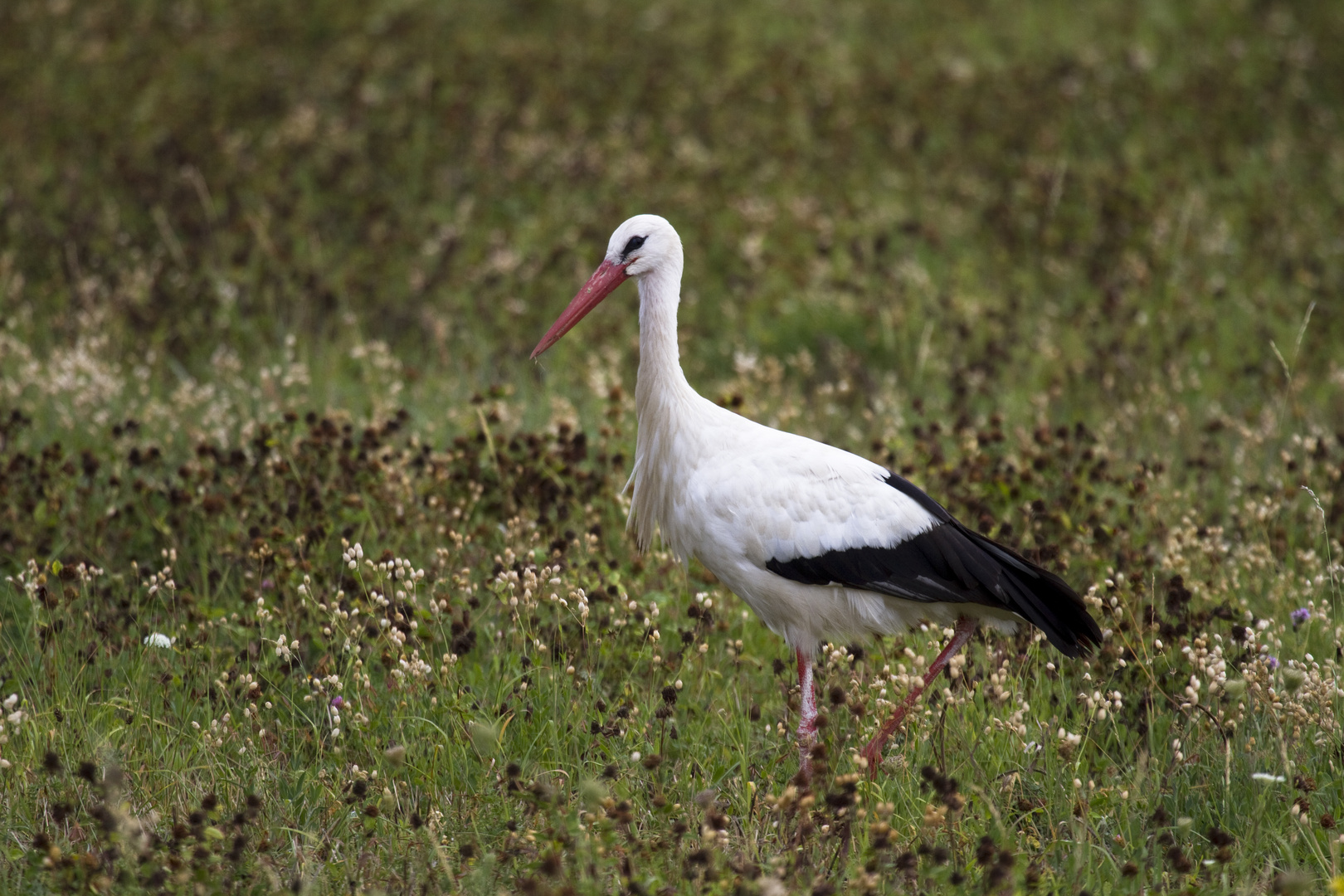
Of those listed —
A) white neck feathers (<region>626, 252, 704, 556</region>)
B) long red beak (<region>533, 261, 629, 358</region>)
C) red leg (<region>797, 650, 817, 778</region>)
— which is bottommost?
red leg (<region>797, 650, 817, 778</region>)

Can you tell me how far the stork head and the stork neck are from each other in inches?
1.7

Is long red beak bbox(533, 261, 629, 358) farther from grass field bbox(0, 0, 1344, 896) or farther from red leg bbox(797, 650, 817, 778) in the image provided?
red leg bbox(797, 650, 817, 778)

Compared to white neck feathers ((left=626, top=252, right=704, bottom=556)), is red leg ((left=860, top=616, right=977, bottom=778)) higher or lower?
lower

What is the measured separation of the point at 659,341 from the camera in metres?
4.05

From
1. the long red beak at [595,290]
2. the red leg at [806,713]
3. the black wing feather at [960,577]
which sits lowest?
the red leg at [806,713]

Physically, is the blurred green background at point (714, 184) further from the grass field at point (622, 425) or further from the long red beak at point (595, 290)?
the long red beak at point (595, 290)

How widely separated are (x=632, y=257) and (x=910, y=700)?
1664 mm

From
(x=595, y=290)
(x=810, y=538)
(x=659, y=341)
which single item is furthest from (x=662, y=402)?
(x=810, y=538)

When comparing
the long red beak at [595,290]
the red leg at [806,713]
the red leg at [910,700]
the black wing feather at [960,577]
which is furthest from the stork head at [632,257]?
the red leg at [910,700]

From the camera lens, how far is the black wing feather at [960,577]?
143 inches

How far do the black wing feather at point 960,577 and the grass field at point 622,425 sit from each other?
205 mm

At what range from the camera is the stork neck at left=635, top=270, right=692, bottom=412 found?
4.04 m

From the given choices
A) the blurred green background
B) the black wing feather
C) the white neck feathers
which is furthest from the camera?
the blurred green background

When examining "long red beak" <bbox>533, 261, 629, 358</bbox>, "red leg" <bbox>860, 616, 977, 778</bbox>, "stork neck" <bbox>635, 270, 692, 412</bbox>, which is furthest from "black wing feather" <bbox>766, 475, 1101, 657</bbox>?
"long red beak" <bbox>533, 261, 629, 358</bbox>
